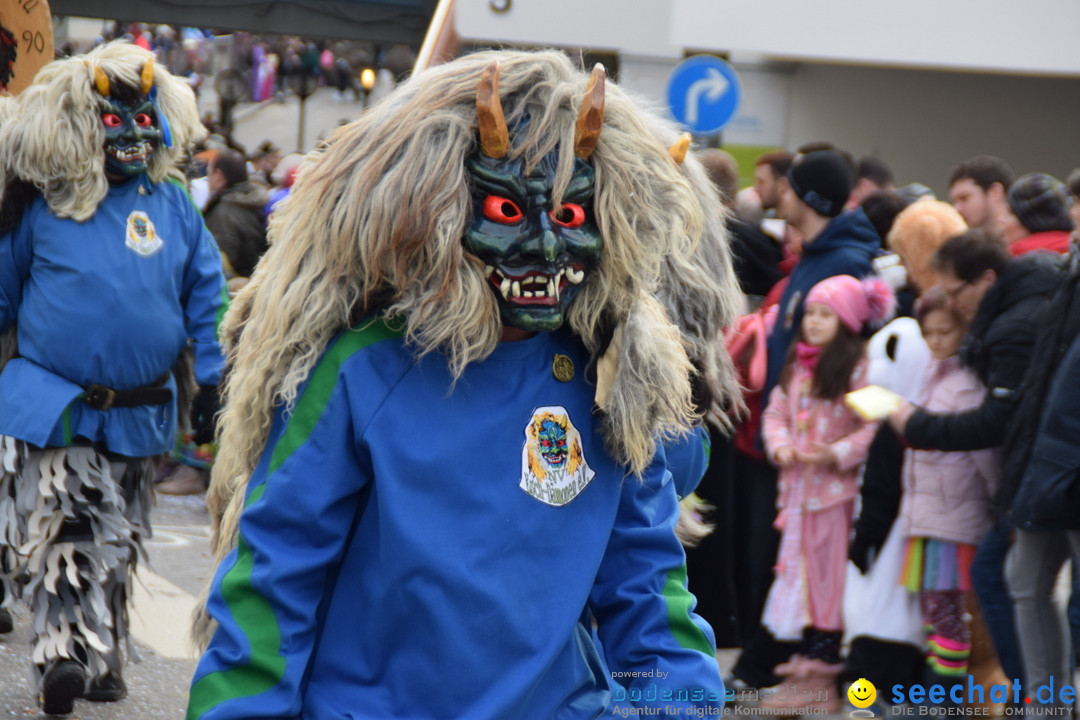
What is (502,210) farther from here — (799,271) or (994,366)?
(799,271)

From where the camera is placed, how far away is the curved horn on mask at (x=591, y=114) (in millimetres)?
1913

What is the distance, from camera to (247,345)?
208 centimetres

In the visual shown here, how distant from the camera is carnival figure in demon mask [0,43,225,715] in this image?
4332mm

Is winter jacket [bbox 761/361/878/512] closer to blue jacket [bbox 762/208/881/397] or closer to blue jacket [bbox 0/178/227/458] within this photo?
blue jacket [bbox 762/208/881/397]

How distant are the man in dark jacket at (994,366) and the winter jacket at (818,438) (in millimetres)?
260

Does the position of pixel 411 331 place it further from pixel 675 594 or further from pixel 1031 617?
pixel 1031 617

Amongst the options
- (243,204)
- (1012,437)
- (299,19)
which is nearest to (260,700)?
(1012,437)

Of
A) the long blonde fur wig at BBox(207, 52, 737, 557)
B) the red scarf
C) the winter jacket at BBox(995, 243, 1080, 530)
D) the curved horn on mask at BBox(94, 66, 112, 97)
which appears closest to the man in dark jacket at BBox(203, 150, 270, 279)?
the curved horn on mask at BBox(94, 66, 112, 97)

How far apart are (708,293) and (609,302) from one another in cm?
135

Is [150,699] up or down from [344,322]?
down

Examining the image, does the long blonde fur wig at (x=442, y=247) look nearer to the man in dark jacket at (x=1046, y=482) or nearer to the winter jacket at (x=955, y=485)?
the man in dark jacket at (x=1046, y=482)

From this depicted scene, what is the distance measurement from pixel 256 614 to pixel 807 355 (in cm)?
319

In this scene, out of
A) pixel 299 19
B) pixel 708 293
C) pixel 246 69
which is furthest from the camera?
pixel 246 69

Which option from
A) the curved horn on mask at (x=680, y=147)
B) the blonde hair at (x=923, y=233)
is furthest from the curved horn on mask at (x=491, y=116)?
the blonde hair at (x=923, y=233)
